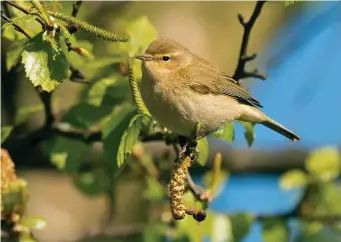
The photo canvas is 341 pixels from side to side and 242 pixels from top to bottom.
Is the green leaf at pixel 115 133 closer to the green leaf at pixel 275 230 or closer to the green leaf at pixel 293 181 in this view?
the green leaf at pixel 275 230

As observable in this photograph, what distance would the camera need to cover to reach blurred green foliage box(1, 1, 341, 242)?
2699 millimetres

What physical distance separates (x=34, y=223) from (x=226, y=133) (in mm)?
931

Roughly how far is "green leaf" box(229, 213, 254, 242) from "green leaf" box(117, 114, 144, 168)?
1.17m

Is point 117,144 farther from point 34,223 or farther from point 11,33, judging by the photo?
point 11,33

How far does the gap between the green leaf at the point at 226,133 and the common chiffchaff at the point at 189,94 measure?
1.0 inches

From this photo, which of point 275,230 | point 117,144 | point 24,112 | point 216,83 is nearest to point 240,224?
point 275,230

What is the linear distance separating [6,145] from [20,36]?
955 millimetres

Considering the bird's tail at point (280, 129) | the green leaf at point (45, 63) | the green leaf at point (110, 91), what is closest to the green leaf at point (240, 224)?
the bird's tail at point (280, 129)

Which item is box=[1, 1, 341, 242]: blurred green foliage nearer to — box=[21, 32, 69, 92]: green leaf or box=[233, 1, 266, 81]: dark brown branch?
box=[21, 32, 69, 92]: green leaf

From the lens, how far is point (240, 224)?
155 inches

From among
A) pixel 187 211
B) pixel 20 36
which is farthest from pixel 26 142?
pixel 187 211

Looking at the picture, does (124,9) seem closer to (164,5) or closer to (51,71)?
(164,5)

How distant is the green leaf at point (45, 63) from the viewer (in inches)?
105

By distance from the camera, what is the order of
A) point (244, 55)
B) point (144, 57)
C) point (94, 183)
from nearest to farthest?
point (244, 55) < point (144, 57) < point (94, 183)
